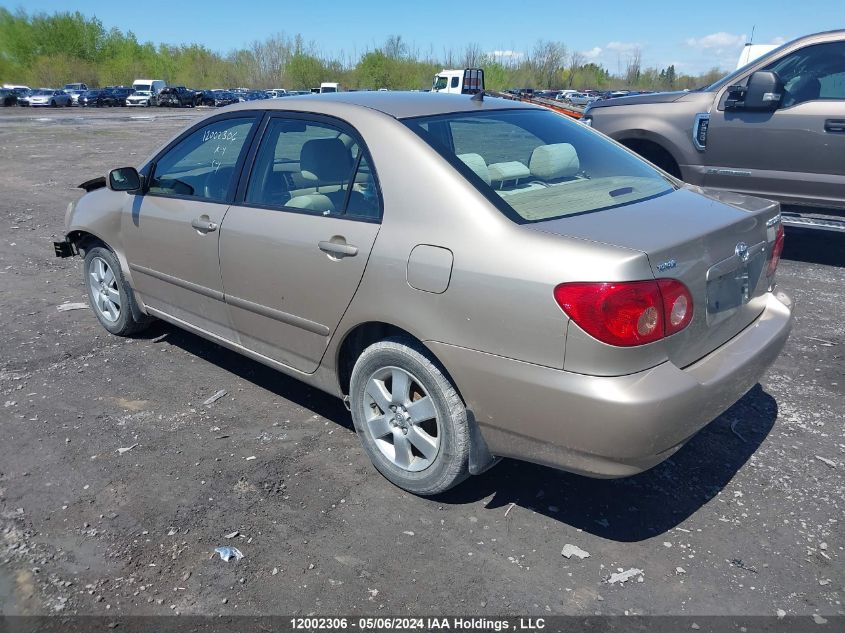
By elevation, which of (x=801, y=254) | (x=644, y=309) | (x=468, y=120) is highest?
(x=468, y=120)

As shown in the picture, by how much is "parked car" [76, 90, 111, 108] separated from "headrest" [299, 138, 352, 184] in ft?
187

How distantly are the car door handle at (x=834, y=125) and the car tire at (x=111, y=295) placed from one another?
6229 mm

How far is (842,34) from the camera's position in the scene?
6.54 meters

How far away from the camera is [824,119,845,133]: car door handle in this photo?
637 centimetres

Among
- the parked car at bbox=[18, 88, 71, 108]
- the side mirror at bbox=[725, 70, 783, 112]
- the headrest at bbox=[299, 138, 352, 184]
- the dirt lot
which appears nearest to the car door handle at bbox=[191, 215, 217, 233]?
the headrest at bbox=[299, 138, 352, 184]

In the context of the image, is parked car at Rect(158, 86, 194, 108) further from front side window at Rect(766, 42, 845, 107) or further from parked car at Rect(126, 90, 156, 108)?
front side window at Rect(766, 42, 845, 107)

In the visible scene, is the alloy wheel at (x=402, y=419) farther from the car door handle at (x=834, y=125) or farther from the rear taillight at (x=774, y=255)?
the car door handle at (x=834, y=125)

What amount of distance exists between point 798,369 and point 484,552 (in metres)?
2.88

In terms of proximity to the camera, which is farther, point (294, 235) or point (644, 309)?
point (294, 235)

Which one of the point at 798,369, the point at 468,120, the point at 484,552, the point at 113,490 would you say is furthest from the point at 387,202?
the point at 798,369

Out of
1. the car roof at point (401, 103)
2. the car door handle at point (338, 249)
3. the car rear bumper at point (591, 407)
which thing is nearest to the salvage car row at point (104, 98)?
the car roof at point (401, 103)

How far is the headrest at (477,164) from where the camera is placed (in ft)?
10.2

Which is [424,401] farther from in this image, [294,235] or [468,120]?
[468,120]

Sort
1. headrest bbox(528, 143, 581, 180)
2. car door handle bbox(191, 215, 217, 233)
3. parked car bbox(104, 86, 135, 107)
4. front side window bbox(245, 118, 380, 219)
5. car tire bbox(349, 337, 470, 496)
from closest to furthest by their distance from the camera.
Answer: car tire bbox(349, 337, 470, 496), front side window bbox(245, 118, 380, 219), headrest bbox(528, 143, 581, 180), car door handle bbox(191, 215, 217, 233), parked car bbox(104, 86, 135, 107)
